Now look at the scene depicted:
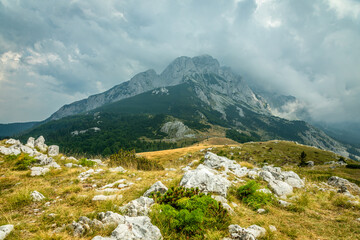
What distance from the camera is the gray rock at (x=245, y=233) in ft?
13.3

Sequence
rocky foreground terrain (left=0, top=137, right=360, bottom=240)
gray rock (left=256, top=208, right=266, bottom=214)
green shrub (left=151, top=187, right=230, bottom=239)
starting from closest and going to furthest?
1. rocky foreground terrain (left=0, top=137, right=360, bottom=240)
2. green shrub (left=151, top=187, right=230, bottom=239)
3. gray rock (left=256, top=208, right=266, bottom=214)

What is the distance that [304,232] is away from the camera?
510 cm

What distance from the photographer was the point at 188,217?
425cm

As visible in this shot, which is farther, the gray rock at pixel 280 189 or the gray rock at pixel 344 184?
the gray rock at pixel 344 184

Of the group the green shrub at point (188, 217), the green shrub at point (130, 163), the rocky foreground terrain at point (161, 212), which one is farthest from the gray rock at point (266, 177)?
the green shrub at point (130, 163)

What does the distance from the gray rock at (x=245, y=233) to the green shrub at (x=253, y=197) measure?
7.38ft

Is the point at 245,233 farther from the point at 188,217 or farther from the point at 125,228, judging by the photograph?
the point at 125,228

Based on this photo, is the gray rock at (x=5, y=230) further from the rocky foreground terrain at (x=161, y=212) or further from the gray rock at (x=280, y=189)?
the gray rock at (x=280, y=189)

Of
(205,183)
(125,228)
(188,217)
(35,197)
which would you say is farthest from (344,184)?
(35,197)

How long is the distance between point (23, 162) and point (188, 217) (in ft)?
46.5

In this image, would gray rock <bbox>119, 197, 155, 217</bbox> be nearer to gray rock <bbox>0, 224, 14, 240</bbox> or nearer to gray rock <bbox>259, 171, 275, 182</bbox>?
gray rock <bbox>0, 224, 14, 240</bbox>

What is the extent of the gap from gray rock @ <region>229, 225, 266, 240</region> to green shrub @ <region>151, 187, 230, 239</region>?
0.36 meters

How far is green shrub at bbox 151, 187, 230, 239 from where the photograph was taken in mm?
4184

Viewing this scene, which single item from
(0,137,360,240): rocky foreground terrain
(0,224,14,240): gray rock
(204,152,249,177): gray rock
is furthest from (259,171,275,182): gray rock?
(0,224,14,240): gray rock
